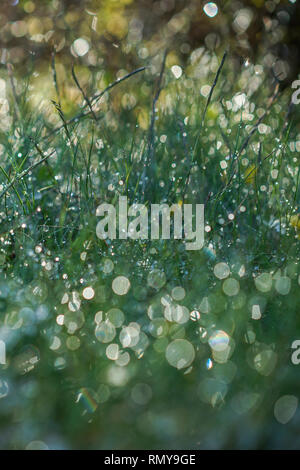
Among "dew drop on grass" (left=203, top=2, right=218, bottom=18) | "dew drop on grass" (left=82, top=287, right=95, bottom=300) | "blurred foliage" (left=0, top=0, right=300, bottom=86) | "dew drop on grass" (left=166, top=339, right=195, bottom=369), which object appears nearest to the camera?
"dew drop on grass" (left=166, top=339, right=195, bottom=369)

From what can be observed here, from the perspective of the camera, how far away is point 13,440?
82 cm

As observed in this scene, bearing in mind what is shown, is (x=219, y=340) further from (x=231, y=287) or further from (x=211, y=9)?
(x=211, y=9)

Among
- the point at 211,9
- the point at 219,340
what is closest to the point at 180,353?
the point at 219,340

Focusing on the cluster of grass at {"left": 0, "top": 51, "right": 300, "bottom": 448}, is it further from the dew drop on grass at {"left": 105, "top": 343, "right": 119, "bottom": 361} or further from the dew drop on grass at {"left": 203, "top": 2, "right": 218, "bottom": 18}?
the dew drop on grass at {"left": 203, "top": 2, "right": 218, "bottom": 18}

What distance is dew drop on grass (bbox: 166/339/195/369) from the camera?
955mm

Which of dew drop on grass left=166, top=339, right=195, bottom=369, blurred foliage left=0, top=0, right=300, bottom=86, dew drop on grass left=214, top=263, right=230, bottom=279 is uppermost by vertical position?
blurred foliage left=0, top=0, right=300, bottom=86

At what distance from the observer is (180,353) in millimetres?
982

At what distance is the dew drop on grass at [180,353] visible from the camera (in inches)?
37.6

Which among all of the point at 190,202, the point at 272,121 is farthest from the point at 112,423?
the point at 272,121

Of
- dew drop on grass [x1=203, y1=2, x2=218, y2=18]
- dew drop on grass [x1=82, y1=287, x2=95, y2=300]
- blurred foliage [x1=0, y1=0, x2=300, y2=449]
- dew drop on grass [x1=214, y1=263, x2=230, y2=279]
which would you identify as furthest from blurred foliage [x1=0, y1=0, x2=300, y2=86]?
dew drop on grass [x1=82, y1=287, x2=95, y2=300]

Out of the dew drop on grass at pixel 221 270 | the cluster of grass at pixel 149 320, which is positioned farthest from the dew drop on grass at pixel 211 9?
the dew drop on grass at pixel 221 270

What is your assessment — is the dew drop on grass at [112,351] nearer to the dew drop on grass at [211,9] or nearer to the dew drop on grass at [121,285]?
the dew drop on grass at [121,285]
